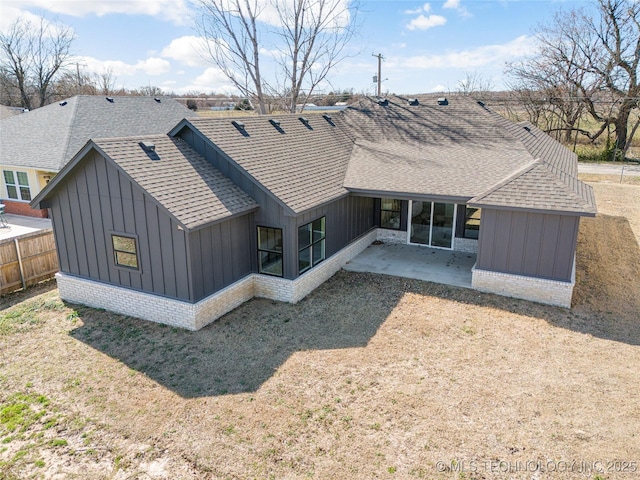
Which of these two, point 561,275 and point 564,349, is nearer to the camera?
point 564,349

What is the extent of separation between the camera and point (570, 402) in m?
7.33

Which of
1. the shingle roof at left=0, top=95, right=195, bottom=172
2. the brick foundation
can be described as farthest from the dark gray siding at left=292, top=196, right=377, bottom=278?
the brick foundation

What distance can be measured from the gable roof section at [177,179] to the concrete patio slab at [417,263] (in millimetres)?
4655

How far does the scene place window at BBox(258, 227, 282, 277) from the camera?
11.4 metres

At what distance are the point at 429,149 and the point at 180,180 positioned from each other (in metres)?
9.40

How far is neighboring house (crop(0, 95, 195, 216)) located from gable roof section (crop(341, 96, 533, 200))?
39.5 feet

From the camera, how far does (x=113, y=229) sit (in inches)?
409

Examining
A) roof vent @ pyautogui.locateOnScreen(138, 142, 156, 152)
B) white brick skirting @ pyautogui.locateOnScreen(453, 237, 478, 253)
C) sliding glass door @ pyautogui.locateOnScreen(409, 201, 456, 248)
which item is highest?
roof vent @ pyautogui.locateOnScreen(138, 142, 156, 152)

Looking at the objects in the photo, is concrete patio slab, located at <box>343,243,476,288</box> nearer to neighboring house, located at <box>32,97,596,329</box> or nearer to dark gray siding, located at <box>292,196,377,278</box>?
neighboring house, located at <box>32,97,596,329</box>

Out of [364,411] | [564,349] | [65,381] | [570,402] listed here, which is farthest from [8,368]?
[564,349]

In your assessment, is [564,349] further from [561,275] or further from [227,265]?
[227,265]

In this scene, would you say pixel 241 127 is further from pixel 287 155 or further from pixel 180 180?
pixel 180 180

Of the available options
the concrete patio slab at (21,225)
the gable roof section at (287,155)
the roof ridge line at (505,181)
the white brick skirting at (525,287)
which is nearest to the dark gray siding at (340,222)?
the gable roof section at (287,155)

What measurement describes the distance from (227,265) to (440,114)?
1158cm
